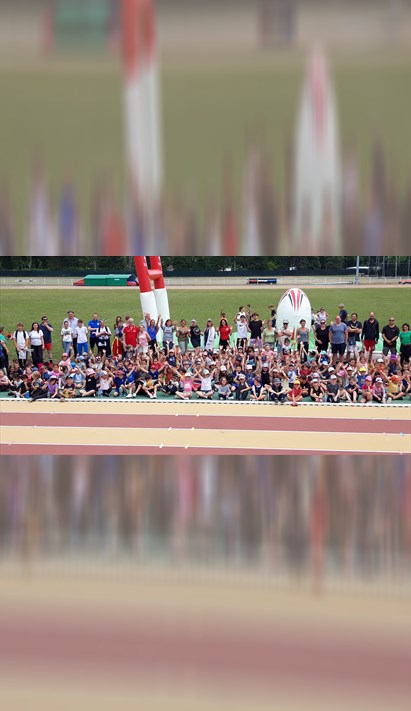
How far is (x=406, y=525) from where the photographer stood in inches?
55.9

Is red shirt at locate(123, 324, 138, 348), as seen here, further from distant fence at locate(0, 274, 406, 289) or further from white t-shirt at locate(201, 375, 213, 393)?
distant fence at locate(0, 274, 406, 289)

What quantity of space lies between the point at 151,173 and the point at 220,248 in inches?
5.8

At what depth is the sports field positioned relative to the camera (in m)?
18.9

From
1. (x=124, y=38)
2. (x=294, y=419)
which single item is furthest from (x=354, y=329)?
(x=124, y=38)

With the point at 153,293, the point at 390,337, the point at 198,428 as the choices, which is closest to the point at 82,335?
the point at 153,293

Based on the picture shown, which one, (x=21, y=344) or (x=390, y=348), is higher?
(x=21, y=344)

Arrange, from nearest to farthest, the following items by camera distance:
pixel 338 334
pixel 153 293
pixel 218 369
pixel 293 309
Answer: pixel 218 369, pixel 338 334, pixel 153 293, pixel 293 309

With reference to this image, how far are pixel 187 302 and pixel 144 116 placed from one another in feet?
72.7

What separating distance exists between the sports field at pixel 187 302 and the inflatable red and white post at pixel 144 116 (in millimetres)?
14183

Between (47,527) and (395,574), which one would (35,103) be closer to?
(47,527)

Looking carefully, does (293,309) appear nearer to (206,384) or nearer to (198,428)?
(206,384)

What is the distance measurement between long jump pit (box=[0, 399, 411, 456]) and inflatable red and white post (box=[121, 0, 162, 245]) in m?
4.49

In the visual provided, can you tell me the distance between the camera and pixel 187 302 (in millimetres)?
23016

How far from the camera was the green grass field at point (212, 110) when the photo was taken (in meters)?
0.91
